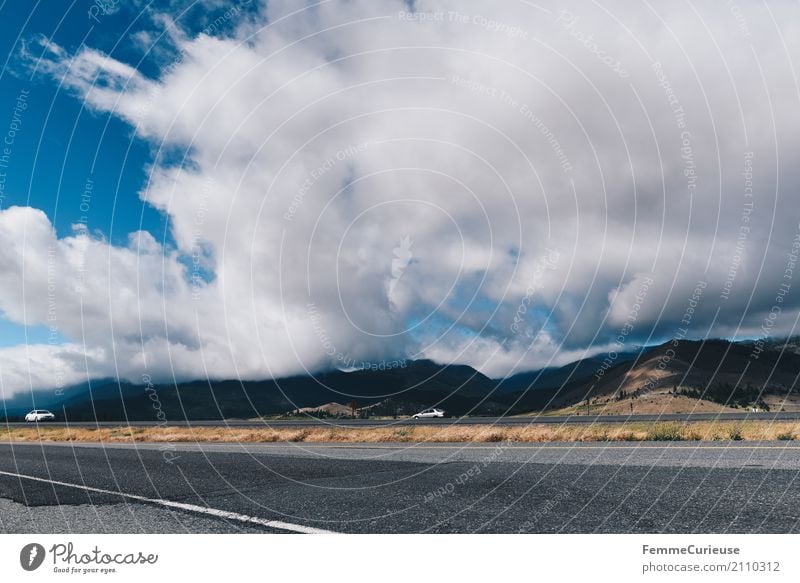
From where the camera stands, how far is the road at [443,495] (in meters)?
5.55

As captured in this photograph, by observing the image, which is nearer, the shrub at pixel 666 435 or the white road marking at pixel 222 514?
the white road marking at pixel 222 514

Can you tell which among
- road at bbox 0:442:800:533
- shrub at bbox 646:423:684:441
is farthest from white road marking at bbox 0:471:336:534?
shrub at bbox 646:423:684:441

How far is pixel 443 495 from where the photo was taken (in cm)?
727

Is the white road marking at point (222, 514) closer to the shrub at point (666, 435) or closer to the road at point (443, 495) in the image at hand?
the road at point (443, 495)

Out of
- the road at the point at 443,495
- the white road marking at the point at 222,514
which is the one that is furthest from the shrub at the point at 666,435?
the white road marking at the point at 222,514

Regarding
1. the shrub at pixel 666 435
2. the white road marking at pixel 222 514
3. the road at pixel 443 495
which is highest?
the white road marking at pixel 222 514

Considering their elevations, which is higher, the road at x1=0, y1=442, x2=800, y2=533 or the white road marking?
the white road marking

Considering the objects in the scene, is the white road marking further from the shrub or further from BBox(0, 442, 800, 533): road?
the shrub

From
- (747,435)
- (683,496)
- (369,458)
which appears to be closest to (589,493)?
(683,496)

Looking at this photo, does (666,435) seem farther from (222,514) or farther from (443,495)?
(222,514)

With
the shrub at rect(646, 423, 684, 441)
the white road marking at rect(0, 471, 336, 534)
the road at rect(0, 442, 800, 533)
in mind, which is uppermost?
the white road marking at rect(0, 471, 336, 534)

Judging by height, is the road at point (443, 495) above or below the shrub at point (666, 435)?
above

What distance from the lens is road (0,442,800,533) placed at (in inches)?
219

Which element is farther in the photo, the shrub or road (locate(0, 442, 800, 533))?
the shrub
